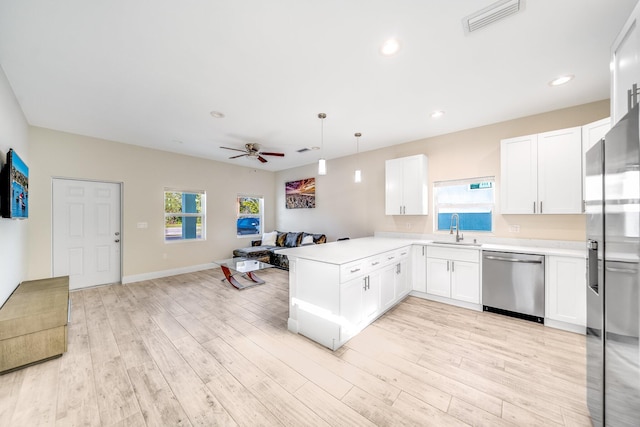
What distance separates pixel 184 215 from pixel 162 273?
1402 mm

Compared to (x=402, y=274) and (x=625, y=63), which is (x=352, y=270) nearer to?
(x=402, y=274)

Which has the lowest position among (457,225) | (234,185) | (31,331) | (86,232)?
(31,331)

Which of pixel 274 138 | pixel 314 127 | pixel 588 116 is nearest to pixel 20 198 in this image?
pixel 274 138

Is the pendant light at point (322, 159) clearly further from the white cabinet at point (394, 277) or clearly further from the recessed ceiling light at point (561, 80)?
the recessed ceiling light at point (561, 80)

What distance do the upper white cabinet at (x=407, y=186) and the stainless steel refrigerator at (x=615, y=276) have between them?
2.66 metres

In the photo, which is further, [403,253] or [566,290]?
[403,253]

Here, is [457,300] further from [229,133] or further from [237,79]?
[229,133]

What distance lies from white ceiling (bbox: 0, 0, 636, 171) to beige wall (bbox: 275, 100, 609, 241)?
0.26 m

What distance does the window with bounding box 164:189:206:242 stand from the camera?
5.51 m

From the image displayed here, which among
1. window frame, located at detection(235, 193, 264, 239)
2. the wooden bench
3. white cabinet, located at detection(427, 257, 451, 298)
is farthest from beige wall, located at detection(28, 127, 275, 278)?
white cabinet, located at detection(427, 257, 451, 298)

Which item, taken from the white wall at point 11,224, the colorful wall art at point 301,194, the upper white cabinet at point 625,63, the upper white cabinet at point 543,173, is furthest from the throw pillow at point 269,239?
the upper white cabinet at point 625,63

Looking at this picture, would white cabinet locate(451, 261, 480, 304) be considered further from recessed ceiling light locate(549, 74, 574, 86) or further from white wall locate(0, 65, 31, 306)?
white wall locate(0, 65, 31, 306)

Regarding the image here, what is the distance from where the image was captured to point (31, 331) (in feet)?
7.32

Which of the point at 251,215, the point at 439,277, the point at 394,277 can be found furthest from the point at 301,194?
the point at 439,277
